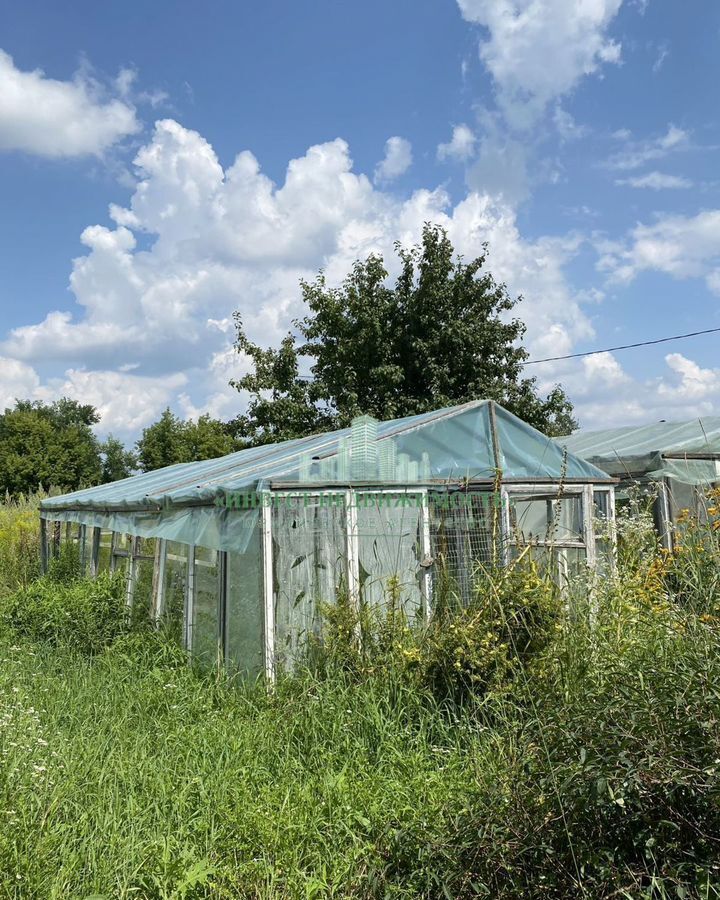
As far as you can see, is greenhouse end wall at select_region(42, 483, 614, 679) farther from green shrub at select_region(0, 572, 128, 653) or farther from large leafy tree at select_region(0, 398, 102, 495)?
large leafy tree at select_region(0, 398, 102, 495)

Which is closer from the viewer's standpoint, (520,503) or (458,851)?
(458,851)

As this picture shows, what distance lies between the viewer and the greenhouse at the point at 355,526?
20.4 feet

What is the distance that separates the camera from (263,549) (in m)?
6.12

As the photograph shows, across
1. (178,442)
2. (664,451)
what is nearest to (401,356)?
(664,451)

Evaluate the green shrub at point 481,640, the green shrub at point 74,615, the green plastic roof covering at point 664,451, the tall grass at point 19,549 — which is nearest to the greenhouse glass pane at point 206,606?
the green shrub at point 74,615

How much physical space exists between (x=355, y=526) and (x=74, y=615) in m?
3.45

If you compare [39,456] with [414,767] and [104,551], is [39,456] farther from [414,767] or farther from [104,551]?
[414,767]

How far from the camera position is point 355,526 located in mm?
6637

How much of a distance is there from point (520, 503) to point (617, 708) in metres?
6.08

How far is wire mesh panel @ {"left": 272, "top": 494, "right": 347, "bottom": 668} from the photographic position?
619cm

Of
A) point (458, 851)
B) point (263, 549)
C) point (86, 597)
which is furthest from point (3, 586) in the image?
point (458, 851)

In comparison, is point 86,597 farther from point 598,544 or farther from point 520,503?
point 598,544

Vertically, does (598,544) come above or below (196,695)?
above

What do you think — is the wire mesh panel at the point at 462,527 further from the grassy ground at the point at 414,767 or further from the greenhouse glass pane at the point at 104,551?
the greenhouse glass pane at the point at 104,551
